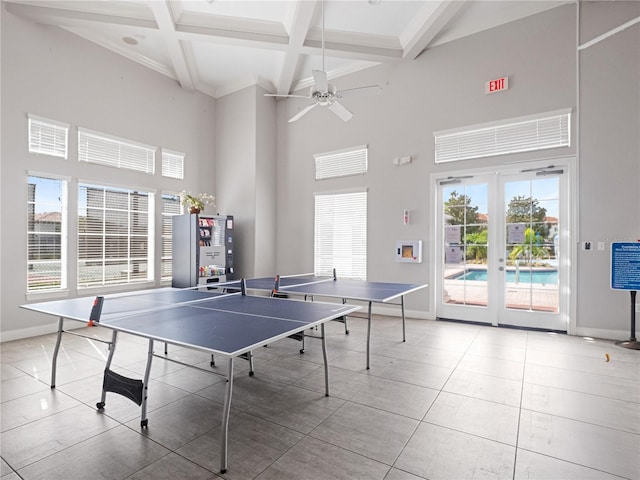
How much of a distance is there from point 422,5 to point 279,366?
5.14 m

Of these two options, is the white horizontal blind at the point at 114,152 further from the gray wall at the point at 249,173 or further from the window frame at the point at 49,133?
the gray wall at the point at 249,173

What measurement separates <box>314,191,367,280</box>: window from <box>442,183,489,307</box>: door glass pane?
1443 mm

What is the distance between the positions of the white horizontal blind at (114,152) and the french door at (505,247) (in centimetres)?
517

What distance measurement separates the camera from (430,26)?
489 centimetres

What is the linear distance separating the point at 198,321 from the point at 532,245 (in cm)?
475

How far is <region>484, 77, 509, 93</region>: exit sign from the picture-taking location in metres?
4.98

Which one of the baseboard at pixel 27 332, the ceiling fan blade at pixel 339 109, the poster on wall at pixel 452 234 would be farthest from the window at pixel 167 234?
the poster on wall at pixel 452 234

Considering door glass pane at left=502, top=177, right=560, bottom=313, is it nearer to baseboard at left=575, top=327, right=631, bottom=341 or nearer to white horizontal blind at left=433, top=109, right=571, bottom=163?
baseboard at left=575, top=327, right=631, bottom=341

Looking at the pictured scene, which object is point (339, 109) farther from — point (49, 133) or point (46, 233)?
point (46, 233)

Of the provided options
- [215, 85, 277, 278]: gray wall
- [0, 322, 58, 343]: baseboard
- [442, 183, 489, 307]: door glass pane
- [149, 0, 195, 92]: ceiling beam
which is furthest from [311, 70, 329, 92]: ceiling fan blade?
[0, 322, 58, 343]: baseboard

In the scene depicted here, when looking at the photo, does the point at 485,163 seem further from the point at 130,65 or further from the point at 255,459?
the point at 130,65

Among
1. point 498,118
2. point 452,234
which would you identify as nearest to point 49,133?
point 452,234

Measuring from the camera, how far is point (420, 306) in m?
5.68

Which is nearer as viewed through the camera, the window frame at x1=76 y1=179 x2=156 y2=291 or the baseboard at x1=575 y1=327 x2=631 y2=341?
the baseboard at x1=575 y1=327 x2=631 y2=341
